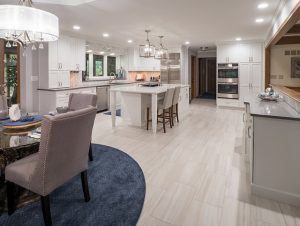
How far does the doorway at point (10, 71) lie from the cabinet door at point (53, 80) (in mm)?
912

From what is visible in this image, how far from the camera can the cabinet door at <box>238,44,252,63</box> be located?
762 centimetres

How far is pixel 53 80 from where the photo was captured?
588 cm

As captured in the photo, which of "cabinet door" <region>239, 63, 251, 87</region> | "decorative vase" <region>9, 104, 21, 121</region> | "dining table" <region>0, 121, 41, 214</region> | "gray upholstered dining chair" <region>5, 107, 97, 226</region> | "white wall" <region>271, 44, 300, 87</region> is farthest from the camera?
"cabinet door" <region>239, 63, 251, 87</region>

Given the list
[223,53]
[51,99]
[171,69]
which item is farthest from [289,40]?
[51,99]

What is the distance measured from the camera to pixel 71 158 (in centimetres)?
184

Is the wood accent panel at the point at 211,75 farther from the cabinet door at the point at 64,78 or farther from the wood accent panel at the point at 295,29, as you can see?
the cabinet door at the point at 64,78

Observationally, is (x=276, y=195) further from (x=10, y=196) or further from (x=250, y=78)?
(x=250, y=78)

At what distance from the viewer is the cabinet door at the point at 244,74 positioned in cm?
769

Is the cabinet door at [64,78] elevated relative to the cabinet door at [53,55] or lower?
lower

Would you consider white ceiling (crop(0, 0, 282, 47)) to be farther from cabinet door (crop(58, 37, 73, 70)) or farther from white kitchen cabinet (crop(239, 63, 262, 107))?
white kitchen cabinet (crop(239, 63, 262, 107))

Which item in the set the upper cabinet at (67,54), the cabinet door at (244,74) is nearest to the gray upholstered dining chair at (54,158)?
the upper cabinet at (67,54)

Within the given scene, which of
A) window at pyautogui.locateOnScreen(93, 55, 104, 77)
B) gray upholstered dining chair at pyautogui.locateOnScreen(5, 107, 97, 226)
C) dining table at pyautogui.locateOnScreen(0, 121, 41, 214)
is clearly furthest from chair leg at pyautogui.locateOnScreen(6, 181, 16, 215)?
window at pyautogui.locateOnScreen(93, 55, 104, 77)

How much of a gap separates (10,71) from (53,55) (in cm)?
117

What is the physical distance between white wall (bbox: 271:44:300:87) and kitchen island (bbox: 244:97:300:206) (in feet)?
17.6
